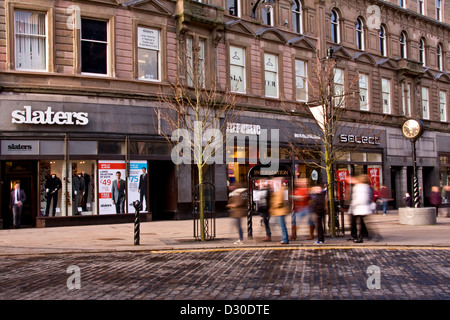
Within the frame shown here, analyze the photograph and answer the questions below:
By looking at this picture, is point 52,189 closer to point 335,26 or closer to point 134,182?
Answer: point 134,182

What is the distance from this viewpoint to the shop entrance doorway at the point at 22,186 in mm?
18516


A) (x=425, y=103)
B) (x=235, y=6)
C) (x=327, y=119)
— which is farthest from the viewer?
(x=425, y=103)

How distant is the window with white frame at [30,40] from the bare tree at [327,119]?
10887 millimetres

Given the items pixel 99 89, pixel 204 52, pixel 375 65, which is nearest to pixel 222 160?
pixel 204 52

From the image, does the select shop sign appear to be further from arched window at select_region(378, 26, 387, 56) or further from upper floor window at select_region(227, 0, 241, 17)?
arched window at select_region(378, 26, 387, 56)

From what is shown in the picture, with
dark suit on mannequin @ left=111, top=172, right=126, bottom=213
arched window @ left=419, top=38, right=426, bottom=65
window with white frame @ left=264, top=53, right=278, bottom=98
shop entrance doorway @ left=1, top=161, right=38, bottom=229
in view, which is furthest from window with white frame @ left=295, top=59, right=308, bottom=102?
shop entrance doorway @ left=1, top=161, right=38, bottom=229

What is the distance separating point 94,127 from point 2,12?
5535mm

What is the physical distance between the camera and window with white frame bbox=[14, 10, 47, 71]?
60.7 ft

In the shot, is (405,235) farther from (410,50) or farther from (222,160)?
(410,50)

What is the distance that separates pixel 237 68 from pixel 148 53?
201 inches

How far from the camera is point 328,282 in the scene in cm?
756

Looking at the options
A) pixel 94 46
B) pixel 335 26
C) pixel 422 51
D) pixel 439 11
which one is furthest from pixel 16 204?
pixel 439 11

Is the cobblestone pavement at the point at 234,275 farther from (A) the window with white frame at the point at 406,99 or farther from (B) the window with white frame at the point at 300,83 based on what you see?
(A) the window with white frame at the point at 406,99

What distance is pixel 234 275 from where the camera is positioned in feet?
27.3
